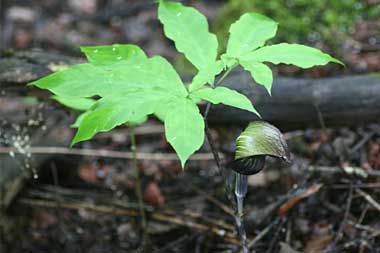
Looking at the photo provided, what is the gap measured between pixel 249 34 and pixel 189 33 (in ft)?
0.72

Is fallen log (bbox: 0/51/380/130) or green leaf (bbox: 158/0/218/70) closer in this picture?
green leaf (bbox: 158/0/218/70)

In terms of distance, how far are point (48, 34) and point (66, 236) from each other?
2538 mm

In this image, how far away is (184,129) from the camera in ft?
4.81

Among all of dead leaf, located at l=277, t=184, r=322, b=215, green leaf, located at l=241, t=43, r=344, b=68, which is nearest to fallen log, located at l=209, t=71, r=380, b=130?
dead leaf, located at l=277, t=184, r=322, b=215

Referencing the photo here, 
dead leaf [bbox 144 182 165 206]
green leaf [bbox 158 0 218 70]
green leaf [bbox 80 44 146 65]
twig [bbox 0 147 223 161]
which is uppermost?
green leaf [bbox 158 0 218 70]

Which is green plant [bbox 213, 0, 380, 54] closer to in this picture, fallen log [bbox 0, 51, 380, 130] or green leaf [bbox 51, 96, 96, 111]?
fallen log [bbox 0, 51, 380, 130]

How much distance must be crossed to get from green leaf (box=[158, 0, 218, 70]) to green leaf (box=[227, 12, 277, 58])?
7 centimetres

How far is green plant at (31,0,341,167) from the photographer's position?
1.50 m

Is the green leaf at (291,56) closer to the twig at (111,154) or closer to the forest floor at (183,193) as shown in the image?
the forest floor at (183,193)

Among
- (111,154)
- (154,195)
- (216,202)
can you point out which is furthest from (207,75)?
(111,154)

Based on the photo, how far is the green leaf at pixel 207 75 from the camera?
5.34ft

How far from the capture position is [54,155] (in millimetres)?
3021

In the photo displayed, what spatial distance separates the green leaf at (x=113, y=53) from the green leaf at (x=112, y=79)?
2cm

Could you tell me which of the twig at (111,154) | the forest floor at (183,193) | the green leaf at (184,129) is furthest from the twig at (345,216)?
the green leaf at (184,129)
